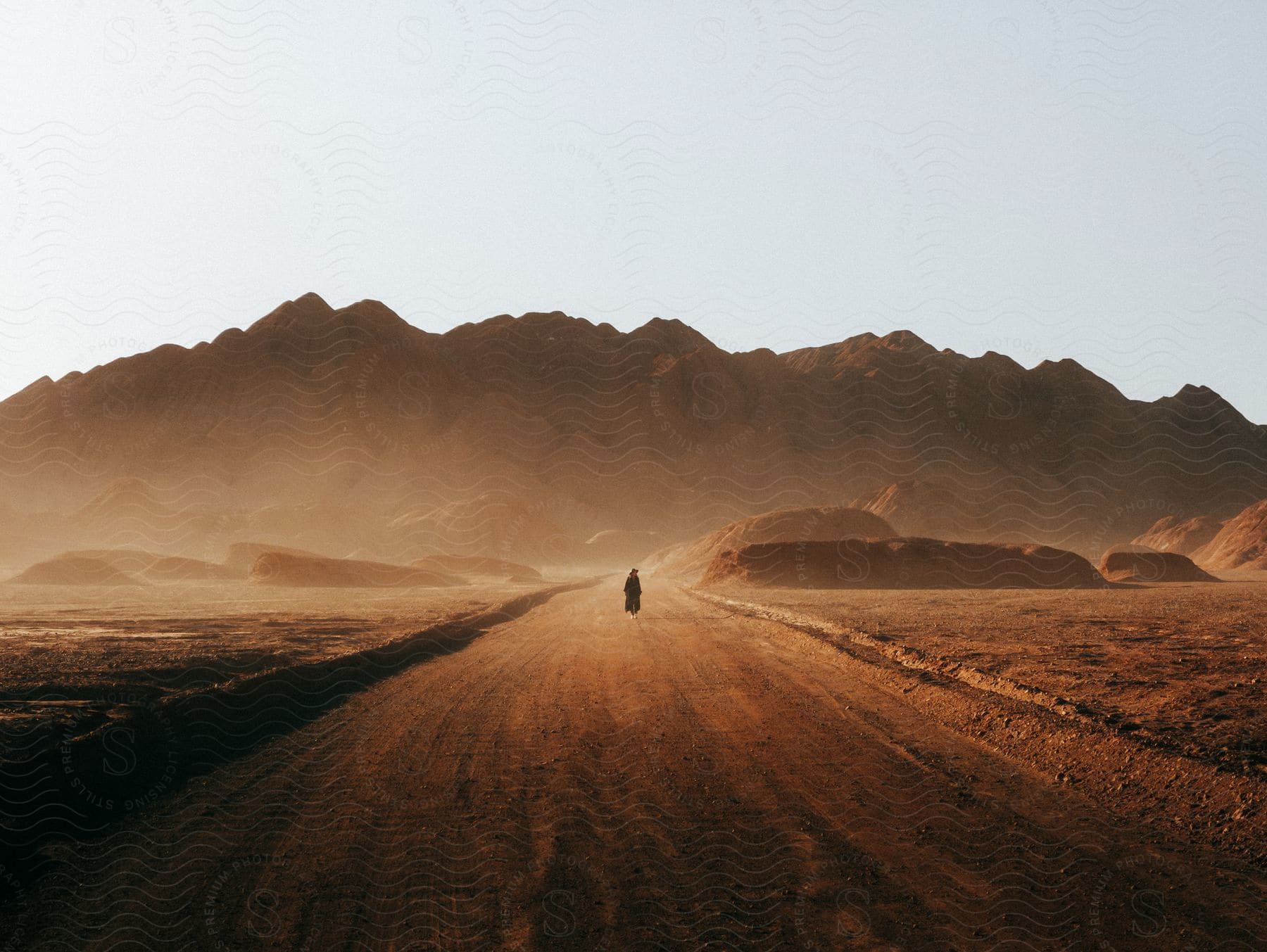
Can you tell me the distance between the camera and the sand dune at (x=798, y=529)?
8425 centimetres

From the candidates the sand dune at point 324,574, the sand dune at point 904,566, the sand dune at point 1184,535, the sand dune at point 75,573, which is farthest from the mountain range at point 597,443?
the sand dune at point 904,566

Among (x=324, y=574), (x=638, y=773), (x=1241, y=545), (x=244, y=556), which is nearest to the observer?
(x=638, y=773)

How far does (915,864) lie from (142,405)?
225 meters

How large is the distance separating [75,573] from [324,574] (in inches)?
857

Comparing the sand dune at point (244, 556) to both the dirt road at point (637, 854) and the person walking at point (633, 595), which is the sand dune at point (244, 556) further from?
the dirt road at point (637, 854)

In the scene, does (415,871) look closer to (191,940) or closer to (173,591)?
(191,940)

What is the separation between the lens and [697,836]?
568 centimetres

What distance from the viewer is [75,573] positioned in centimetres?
6362

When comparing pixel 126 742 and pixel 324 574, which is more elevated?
pixel 126 742

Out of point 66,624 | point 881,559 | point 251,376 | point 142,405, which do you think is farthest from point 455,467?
point 66,624

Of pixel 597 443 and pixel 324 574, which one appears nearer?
pixel 324 574

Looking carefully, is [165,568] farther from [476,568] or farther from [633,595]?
[633,595]

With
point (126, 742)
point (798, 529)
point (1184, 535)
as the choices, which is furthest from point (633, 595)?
point (1184, 535)

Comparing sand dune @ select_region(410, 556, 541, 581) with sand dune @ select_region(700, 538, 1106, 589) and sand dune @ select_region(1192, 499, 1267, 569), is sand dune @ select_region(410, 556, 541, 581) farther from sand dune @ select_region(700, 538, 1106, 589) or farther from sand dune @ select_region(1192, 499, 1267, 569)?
sand dune @ select_region(1192, 499, 1267, 569)
